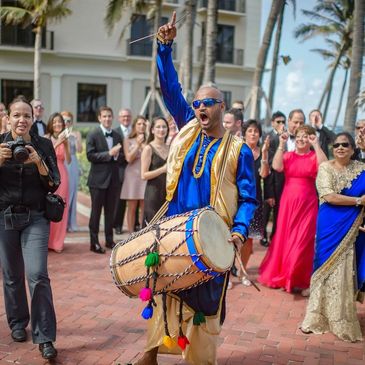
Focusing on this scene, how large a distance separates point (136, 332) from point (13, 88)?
25.4 meters

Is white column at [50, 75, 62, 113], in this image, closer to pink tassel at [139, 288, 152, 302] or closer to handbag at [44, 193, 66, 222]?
handbag at [44, 193, 66, 222]

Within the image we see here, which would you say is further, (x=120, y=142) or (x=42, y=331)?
(x=120, y=142)

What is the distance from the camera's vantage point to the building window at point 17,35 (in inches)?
1085

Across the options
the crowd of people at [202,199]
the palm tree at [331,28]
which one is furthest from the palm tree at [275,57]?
the crowd of people at [202,199]

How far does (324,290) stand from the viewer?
5.04 meters

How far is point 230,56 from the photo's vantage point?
32.4m

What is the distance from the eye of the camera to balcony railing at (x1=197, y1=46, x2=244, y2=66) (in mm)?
32125

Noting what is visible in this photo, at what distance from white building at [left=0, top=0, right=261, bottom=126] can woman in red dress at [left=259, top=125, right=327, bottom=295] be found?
23.0m

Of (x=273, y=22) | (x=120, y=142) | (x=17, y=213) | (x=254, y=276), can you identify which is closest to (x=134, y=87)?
(x=273, y=22)

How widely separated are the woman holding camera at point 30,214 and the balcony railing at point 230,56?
29.0 metres

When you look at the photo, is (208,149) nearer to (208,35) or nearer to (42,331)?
(42,331)

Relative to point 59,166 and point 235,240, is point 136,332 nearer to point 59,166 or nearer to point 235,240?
point 235,240

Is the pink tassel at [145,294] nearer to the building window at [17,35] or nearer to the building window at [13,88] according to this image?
the building window at [13,88]

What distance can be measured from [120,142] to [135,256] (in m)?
4.88
